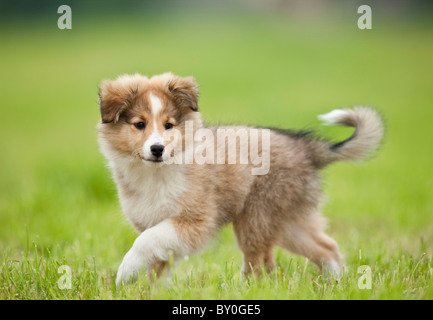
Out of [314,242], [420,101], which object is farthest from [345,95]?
[314,242]

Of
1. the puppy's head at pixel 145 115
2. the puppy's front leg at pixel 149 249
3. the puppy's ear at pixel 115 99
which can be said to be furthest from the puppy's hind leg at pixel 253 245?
the puppy's ear at pixel 115 99

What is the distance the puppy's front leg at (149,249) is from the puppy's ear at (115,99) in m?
0.71

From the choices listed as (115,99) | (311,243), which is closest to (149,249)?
(115,99)

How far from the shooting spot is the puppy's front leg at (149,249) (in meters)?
3.55

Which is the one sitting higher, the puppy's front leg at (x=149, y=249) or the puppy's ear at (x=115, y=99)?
the puppy's ear at (x=115, y=99)

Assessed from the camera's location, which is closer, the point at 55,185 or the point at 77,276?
the point at 77,276

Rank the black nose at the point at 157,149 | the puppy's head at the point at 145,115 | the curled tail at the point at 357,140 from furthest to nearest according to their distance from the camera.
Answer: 1. the curled tail at the point at 357,140
2. the puppy's head at the point at 145,115
3. the black nose at the point at 157,149

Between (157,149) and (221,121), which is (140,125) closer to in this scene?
(157,149)

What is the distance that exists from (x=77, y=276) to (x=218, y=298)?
1.00 meters

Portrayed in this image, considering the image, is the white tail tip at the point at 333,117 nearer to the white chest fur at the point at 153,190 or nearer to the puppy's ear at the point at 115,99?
the white chest fur at the point at 153,190

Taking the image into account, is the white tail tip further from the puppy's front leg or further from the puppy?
the puppy's front leg

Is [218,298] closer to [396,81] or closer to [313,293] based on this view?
[313,293]

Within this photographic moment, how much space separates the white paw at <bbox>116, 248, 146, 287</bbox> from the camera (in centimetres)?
354
